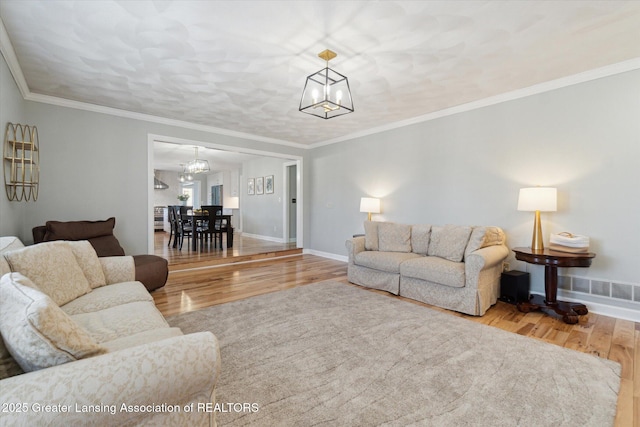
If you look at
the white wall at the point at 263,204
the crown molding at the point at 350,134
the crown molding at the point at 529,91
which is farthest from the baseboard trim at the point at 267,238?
the crown molding at the point at 529,91

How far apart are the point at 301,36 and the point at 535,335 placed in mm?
3360

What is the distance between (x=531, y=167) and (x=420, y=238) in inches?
62.6

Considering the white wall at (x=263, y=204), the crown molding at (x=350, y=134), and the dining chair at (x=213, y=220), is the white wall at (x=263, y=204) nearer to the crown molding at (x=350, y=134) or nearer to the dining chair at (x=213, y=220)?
the dining chair at (x=213, y=220)

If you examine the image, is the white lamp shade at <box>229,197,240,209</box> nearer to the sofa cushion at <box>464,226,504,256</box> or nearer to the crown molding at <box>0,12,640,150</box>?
the crown molding at <box>0,12,640,150</box>

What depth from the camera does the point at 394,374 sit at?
191cm

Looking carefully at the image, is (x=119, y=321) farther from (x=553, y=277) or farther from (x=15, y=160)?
(x=553, y=277)

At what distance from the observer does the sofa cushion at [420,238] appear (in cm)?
399

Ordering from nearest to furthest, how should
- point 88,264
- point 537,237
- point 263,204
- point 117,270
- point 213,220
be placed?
point 88,264, point 117,270, point 537,237, point 213,220, point 263,204

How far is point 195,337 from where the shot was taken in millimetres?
1086

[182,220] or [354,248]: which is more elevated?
[182,220]

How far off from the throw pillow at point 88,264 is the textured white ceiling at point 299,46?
181 centimetres

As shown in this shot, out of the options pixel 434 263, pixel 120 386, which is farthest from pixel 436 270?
pixel 120 386

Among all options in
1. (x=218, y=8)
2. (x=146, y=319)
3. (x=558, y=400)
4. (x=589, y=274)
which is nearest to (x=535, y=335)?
(x=558, y=400)

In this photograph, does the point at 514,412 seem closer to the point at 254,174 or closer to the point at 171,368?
the point at 171,368
